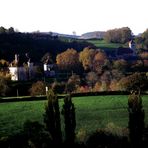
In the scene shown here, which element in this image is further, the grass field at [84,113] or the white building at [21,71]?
the white building at [21,71]

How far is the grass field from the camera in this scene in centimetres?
4247

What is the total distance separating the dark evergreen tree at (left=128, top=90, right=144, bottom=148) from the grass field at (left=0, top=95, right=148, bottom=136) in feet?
12.3

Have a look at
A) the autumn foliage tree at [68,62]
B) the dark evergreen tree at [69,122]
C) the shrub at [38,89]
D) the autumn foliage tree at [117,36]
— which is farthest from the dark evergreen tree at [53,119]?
the autumn foliage tree at [117,36]

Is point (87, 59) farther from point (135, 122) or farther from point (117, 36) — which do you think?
point (135, 122)

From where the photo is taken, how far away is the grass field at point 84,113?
42469 millimetres

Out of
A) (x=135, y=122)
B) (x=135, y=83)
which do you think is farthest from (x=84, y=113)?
(x=135, y=83)

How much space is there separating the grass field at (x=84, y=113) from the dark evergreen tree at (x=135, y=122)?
12.3 ft

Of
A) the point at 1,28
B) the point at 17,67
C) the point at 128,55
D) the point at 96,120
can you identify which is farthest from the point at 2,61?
the point at 96,120

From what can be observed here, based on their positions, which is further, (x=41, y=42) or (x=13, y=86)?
(x=41, y=42)

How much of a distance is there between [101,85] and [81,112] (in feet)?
118

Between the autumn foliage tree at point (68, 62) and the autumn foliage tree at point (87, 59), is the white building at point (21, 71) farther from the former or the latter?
the autumn foliage tree at point (87, 59)

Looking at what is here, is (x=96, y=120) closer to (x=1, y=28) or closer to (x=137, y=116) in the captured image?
(x=137, y=116)

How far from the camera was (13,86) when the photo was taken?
7294 cm

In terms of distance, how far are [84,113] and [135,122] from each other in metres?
9.63
